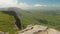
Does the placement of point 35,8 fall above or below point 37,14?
above

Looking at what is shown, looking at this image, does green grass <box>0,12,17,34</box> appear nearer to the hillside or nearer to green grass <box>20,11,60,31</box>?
the hillside

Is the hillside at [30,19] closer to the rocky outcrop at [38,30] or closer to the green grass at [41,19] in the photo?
the green grass at [41,19]

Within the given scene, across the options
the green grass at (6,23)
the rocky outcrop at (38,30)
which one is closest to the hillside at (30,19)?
the green grass at (6,23)

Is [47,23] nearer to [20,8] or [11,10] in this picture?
[20,8]

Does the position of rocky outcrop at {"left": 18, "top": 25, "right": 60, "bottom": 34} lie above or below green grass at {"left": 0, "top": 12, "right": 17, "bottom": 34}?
below

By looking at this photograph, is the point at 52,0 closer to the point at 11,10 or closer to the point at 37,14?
the point at 37,14

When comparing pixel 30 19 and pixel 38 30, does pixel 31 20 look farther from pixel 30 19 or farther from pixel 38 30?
pixel 38 30

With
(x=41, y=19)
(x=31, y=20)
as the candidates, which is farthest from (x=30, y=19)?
(x=41, y=19)

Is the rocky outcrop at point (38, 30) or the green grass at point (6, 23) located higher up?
the green grass at point (6, 23)

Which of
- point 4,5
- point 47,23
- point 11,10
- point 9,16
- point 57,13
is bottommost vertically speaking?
point 47,23

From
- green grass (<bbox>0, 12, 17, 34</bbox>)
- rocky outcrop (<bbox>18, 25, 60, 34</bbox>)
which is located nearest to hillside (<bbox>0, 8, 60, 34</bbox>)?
green grass (<bbox>0, 12, 17, 34</bbox>)

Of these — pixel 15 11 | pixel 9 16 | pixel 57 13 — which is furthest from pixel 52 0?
pixel 9 16
